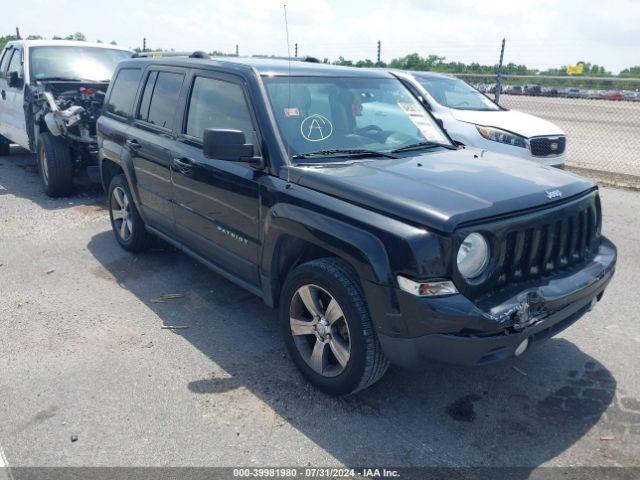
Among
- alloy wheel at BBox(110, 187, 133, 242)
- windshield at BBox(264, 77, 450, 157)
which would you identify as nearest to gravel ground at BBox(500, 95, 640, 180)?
windshield at BBox(264, 77, 450, 157)

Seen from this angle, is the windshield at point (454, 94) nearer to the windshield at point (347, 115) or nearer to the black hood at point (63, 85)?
A: the windshield at point (347, 115)

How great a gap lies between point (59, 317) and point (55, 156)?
13.4 feet

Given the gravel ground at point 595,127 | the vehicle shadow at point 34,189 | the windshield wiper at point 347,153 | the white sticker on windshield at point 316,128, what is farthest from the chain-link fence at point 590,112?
the vehicle shadow at point 34,189

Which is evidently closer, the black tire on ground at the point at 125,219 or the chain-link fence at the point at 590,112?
the black tire on ground at the point at 125,219

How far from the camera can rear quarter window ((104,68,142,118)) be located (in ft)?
17.4

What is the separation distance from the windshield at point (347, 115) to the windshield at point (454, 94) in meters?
4.82

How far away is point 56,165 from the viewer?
25.4 feet

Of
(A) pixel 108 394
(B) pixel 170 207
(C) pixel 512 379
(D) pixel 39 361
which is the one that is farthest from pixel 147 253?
(C) pixel 512 379

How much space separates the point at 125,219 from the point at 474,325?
163 inches

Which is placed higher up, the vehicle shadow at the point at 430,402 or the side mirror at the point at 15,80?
the side mirror at the point at 15,80

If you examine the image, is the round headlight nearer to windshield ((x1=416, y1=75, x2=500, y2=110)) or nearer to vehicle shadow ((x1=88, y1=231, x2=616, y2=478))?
vehicle shadow ((x1=88, y1=231, x2=616, y2=478))

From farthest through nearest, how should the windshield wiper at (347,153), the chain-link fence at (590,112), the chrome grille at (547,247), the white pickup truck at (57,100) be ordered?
1. the chain-link fence at (590,112)
2. the white pickup truck at (57,100)
3. the windshield wiper at (347,153)
4. the chrome grille at (547,247)

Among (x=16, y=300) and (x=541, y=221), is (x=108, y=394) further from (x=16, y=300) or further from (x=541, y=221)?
(x=541, y=221)

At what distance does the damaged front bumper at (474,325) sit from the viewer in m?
2.71
